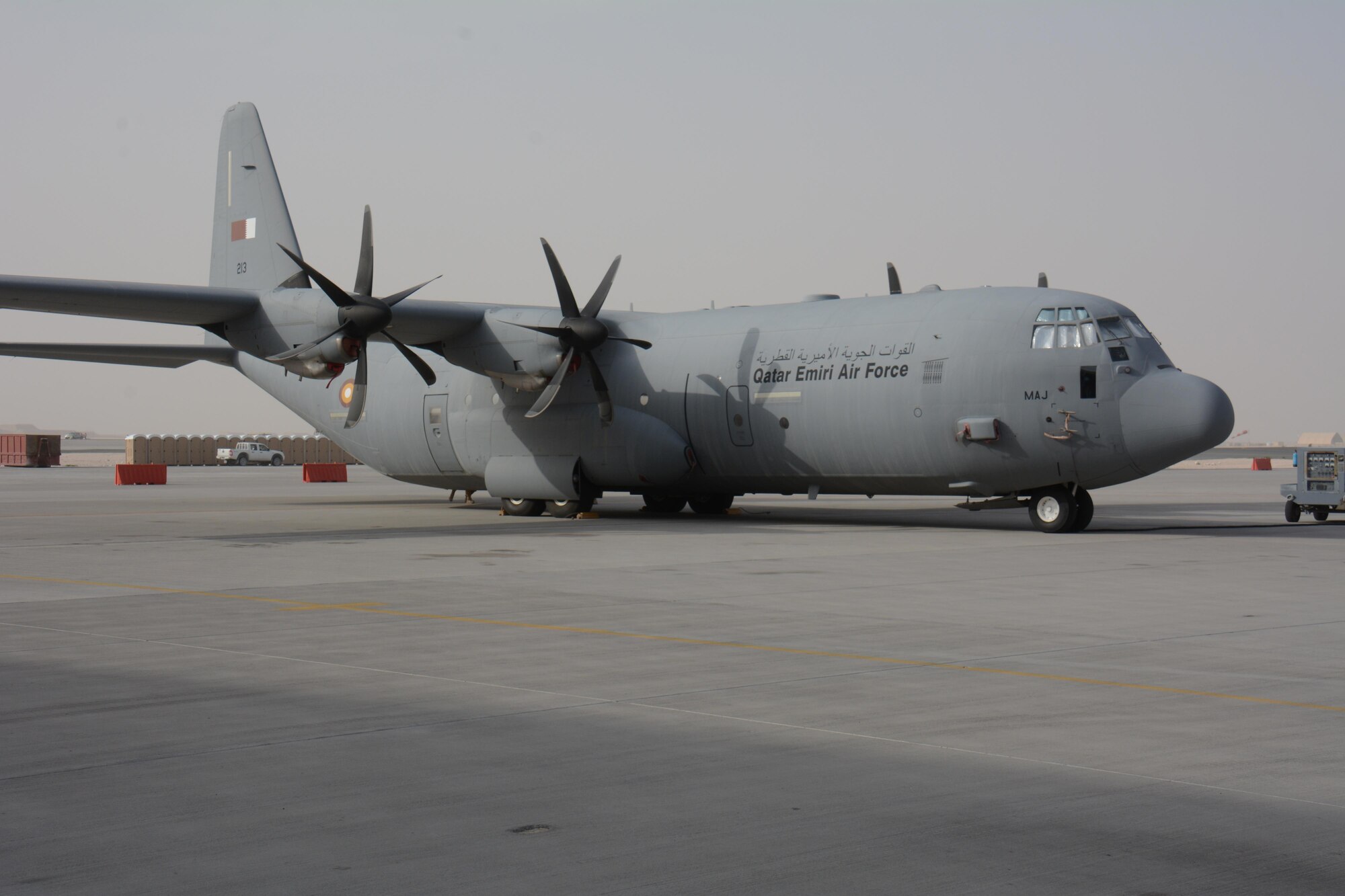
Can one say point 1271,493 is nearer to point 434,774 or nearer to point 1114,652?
point 1114,652

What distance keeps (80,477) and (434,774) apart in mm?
58565

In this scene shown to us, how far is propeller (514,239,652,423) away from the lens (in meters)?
26.6

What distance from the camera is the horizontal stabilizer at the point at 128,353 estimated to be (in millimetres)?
28688

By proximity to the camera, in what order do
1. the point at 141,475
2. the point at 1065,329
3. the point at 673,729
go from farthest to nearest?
1. the point at 141,475
2. the point at 1065,329
3. the point at 673,729

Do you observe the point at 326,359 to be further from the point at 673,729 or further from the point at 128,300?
the point at 673,729

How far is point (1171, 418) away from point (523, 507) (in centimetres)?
1414

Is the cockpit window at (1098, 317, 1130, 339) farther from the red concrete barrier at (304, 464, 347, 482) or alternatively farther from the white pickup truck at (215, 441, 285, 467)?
the white pickup truck at (215, 441, 285, 467)

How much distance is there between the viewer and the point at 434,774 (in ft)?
20.4

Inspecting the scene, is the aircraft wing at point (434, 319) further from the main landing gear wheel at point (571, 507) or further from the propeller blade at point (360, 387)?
the main landing gear wheel at point (571, 507)

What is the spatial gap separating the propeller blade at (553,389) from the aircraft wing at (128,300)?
19.3ft

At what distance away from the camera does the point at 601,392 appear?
2656 centimetres

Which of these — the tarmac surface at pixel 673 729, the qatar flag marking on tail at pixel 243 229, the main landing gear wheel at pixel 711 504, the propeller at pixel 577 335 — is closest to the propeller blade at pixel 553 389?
the propeller at pixel 577 335

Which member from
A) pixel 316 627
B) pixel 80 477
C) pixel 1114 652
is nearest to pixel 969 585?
pixel 1114 652

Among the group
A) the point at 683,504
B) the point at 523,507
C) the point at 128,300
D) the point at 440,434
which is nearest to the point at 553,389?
the point at 523,507
